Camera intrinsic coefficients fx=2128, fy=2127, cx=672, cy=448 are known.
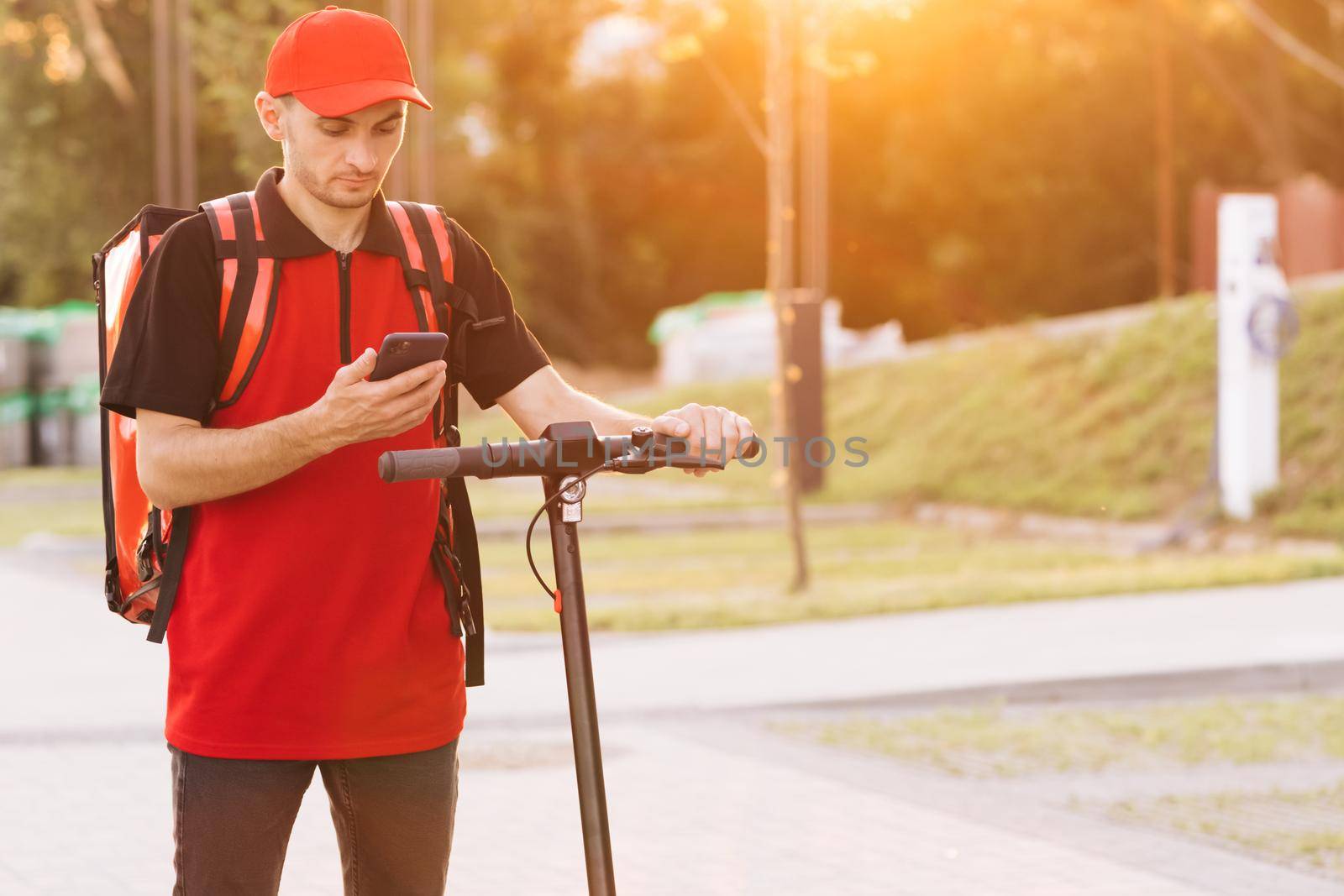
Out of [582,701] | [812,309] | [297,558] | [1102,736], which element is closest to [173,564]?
[297,558]

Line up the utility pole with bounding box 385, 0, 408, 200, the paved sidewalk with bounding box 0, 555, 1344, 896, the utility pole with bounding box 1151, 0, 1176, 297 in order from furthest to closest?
the utility pole with bounding box 1151, 0, 1176, 297 → the utility pole with bounding box 385, 0, 408, 200 → the paved sidewalk with bounding box 0, 555, 1344, 896

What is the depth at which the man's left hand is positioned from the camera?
9.88ft

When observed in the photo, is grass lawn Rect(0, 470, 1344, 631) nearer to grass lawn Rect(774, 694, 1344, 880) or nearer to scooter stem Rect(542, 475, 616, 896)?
grass lawn Rect(774, 694, 1344, 880)

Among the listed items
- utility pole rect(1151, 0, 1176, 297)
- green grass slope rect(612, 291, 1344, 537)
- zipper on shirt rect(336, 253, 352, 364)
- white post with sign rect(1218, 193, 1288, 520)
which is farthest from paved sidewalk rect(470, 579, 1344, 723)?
utility pole rect(1151, 0, 1176, 297)

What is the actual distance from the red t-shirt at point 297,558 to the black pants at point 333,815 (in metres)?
0.05

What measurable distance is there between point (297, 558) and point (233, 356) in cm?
30

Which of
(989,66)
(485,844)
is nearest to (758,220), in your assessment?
(989,66)

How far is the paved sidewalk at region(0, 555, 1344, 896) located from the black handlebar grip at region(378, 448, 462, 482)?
3363 millimetres

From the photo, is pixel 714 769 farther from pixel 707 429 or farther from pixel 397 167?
pixel 397 167

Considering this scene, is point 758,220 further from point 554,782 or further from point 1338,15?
point 554,782

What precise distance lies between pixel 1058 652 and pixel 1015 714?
1.28m

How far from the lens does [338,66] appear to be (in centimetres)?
301

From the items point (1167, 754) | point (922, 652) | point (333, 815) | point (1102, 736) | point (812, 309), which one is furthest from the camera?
point (812, 309)

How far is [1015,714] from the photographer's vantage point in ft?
29.6
